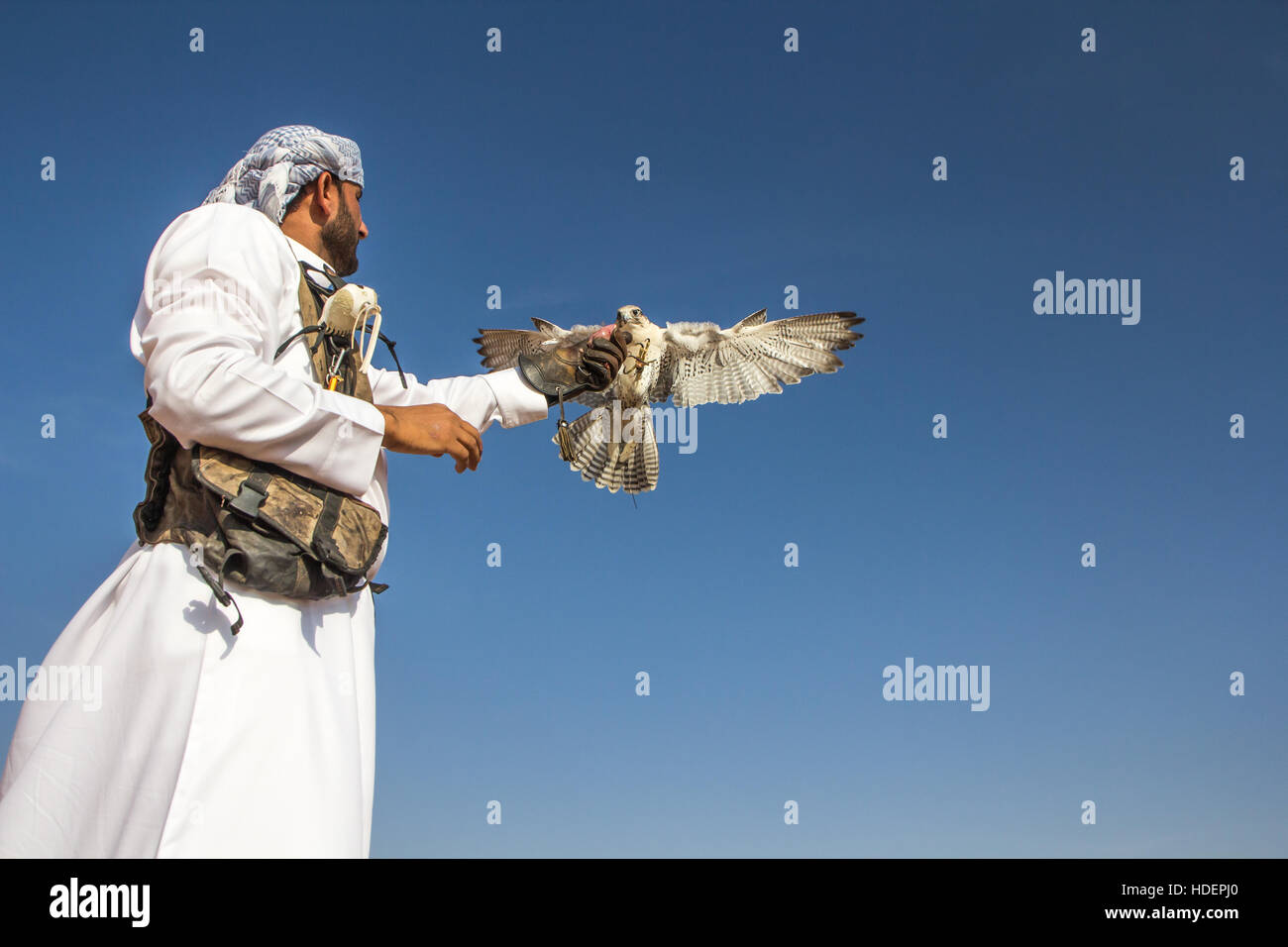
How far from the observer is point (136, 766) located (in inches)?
92.1

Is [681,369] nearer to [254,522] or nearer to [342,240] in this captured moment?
[342,240]

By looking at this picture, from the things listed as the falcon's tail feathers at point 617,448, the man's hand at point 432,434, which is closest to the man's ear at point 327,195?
the man's hand at point 432,434

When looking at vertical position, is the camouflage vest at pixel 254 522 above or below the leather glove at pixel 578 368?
below

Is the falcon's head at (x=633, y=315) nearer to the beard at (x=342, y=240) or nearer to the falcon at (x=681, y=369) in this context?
the falcon at (x=681, y=369)

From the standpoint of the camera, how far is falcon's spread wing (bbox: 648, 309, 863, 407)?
7.75m

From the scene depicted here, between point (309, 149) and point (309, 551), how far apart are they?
3.80 feet

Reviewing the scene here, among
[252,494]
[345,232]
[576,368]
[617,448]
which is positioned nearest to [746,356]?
[617,448]

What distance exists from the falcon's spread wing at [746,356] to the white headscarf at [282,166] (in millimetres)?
4751

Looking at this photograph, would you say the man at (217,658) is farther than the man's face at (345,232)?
No

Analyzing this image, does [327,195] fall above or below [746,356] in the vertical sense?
below

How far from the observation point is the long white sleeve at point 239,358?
91.5 inches

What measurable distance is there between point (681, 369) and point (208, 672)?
5732mm

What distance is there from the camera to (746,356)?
805cm

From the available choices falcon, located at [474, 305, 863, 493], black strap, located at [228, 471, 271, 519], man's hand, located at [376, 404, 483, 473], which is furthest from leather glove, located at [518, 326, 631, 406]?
falcon, located at [474, 305, 863, 493]
